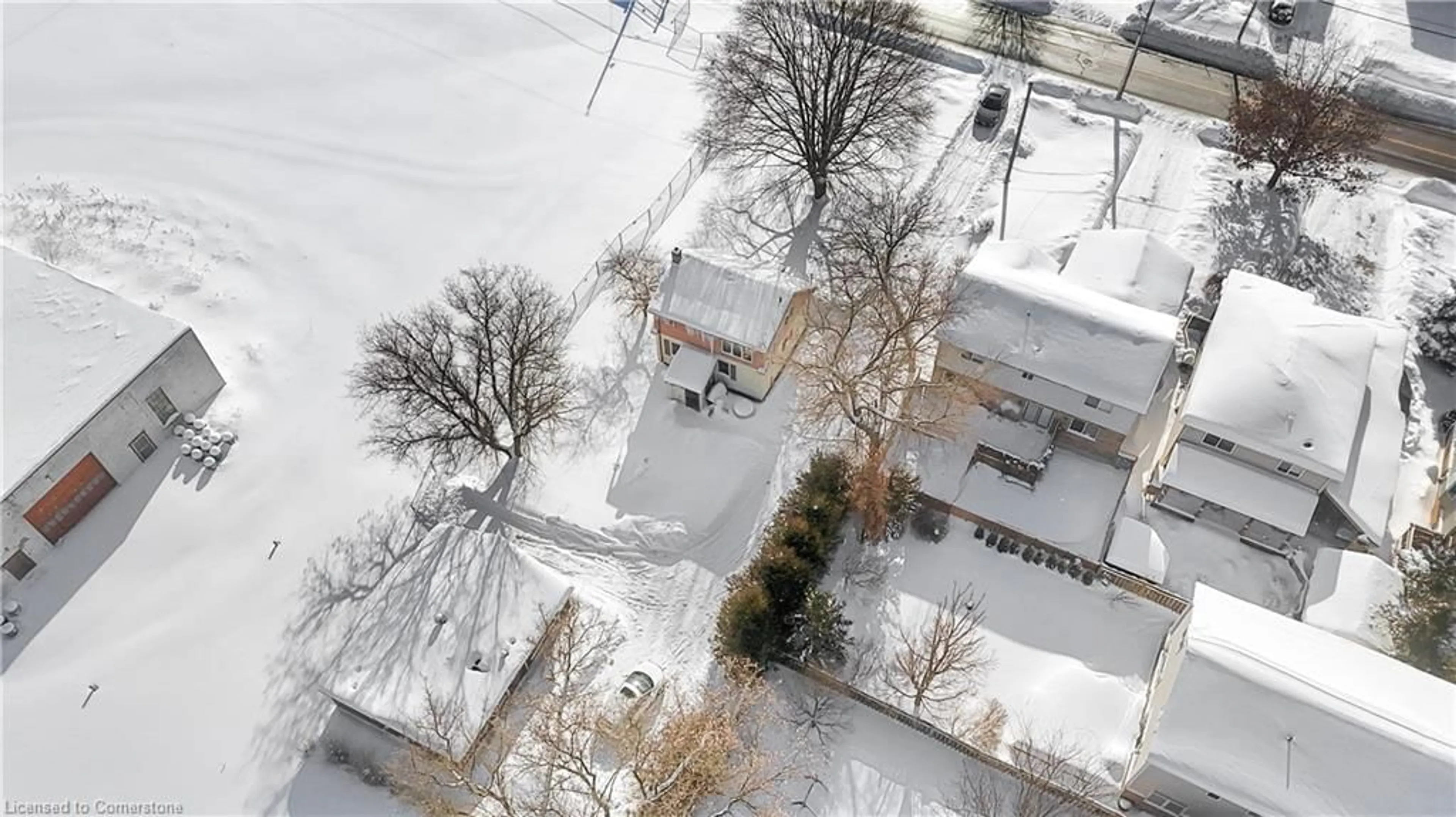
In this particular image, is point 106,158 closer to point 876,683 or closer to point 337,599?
point 337,599

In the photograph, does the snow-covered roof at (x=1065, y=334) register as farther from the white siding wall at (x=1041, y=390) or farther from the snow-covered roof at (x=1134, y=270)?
the snow-covered roof at (x=1134, y=270)

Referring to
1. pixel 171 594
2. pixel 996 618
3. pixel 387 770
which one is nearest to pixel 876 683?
pixel 996 618

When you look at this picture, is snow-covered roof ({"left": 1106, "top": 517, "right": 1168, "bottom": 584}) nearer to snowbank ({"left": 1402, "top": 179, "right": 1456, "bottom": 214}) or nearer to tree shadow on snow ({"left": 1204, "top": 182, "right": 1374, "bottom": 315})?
tree shadow on snow ({"left": 1204, "top": 182, "right": 1374, "bottom": 315})

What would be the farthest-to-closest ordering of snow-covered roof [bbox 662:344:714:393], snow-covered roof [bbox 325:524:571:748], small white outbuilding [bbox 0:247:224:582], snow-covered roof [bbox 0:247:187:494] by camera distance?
snow-covered roof [bbox 662:344:714:393], snow-covered roof [bbox 0:247:187:494], small white outbuilding [bbox 0:247:224:582], snow-covered roof [bbox 325:524:571:748]

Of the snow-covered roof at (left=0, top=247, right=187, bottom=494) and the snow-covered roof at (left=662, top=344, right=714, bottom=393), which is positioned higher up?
the snow-covered roof at (left=662, top=344, right=714, bottom=393)

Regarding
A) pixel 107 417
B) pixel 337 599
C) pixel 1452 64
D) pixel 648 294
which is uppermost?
pixel 1452 64

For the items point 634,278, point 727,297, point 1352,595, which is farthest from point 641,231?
point 1352,595

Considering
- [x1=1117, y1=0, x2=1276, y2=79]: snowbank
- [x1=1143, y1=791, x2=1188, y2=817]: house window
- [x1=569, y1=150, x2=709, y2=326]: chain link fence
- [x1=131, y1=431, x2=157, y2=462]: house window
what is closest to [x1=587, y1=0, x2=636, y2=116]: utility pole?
[x1=569, y1=150, x2=709, y2=326]: chain link fence
